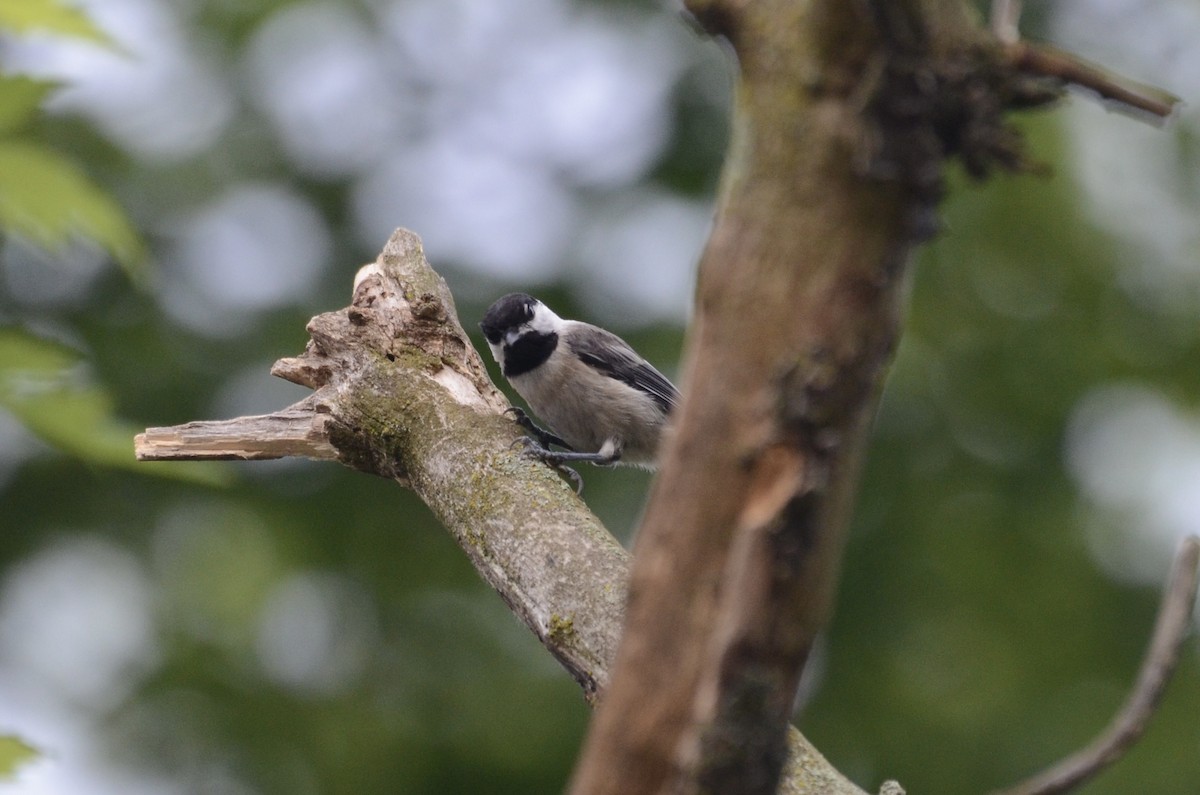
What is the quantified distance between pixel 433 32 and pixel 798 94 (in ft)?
26.5

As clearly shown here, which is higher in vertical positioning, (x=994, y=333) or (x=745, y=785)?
(x=994, y=333)

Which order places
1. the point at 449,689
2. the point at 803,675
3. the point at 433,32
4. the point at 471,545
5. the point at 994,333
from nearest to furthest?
the point at 803,675 → the point at 471,545 → the point at 449,689 → the point at 994,333 → the point at 433,32

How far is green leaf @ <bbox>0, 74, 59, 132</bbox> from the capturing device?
163 centimetres

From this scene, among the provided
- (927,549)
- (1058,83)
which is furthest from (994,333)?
(1058,83)

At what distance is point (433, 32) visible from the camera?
30.0 feet

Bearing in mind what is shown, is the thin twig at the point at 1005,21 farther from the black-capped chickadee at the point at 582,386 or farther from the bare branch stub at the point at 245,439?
the black-capped chickadee at the point at 582,386

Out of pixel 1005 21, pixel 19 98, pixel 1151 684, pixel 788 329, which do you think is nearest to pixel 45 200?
pixel 19 98

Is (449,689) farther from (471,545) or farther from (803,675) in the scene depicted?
(803,675)

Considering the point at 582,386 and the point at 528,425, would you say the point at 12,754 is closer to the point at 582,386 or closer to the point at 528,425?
the point at 528,425

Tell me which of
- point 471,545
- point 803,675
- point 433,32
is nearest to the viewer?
point 803,675

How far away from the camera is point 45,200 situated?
165 cm

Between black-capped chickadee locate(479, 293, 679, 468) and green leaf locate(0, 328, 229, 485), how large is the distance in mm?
3325

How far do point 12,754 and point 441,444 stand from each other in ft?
7.52

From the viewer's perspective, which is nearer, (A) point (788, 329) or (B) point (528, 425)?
(A) point (788, 329)
